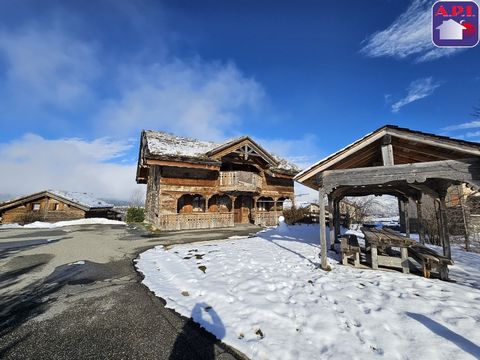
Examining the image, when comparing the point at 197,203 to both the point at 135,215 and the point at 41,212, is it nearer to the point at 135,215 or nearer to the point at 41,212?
the point at 135,215

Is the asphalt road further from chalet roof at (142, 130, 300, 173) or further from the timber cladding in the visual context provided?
the timber cladding

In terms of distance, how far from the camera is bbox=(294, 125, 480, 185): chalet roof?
5.42 meters

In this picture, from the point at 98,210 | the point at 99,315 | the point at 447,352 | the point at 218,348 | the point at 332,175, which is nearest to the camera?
the point at 447,352

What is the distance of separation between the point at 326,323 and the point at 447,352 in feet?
4.86

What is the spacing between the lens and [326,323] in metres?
3.66

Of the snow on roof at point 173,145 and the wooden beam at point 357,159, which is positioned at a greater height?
the snow on roof at point 173,145

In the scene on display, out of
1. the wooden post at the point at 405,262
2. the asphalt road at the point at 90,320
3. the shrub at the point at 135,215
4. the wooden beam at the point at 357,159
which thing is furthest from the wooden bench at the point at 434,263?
the shrub at the point at 135,215

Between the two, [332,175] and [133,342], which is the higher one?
[332,175]

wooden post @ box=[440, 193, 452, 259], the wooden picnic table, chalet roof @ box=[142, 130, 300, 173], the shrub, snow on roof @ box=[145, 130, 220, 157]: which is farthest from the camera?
the shrub

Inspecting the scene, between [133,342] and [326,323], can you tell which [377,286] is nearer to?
[326,323]

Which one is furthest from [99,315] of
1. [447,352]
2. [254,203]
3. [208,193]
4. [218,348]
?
[254,203]

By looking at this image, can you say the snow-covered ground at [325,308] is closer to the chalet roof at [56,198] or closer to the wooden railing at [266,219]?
the wooden railing at [266,219]

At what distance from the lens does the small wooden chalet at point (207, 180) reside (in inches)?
691

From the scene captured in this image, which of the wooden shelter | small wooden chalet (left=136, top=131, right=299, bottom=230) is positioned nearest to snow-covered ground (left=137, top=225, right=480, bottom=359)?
the wooden shelter
